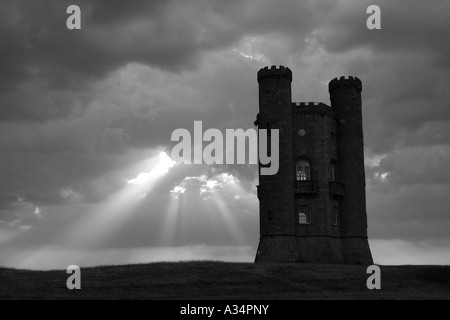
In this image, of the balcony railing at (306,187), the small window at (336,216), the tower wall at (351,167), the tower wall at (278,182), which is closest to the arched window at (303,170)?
the balcony railing at (306,187)

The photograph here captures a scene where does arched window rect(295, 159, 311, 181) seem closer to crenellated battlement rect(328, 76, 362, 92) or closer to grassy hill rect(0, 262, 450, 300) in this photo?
crenellated battlement rect(328, 76, 362, 92)

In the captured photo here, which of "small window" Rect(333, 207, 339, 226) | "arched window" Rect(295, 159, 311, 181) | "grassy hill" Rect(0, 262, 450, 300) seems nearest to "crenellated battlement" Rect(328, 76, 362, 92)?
"arched window" Rect(295, 159, 311, 181)

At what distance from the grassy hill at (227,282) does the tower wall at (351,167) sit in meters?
14.0

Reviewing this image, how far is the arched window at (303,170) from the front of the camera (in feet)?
204

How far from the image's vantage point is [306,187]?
61.2 metres

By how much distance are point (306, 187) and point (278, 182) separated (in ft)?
10.5

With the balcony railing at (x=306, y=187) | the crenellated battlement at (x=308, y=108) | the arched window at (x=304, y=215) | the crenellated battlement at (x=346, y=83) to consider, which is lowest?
the arched window at (x=304, y=215)

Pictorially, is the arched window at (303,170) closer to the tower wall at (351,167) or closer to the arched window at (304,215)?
Answer: the arched window at (304,215)

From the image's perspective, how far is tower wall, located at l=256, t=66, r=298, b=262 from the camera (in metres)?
59.2
